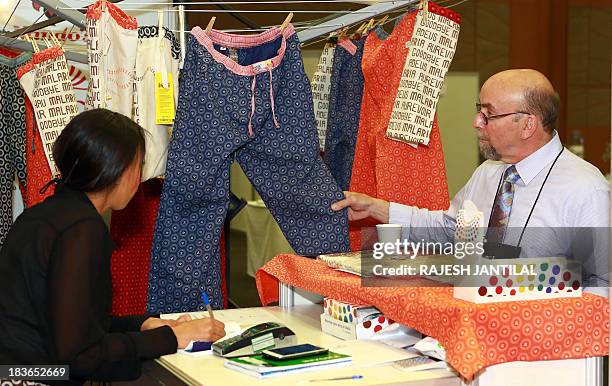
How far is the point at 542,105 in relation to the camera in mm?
2961

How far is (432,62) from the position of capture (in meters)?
3.49

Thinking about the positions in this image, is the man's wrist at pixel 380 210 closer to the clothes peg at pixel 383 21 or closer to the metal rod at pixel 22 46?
the clothes peg at pixel 383 21

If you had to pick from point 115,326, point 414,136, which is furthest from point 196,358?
point 414,136

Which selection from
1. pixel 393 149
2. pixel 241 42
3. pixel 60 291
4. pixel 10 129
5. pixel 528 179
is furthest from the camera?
pixel 10 129

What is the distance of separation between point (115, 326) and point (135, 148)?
0.65 metres

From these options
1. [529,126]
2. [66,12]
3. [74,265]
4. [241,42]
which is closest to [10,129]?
[66,12]

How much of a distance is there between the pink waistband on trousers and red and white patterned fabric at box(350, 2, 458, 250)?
0.52 meters

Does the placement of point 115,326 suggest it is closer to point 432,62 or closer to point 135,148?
point 135,148

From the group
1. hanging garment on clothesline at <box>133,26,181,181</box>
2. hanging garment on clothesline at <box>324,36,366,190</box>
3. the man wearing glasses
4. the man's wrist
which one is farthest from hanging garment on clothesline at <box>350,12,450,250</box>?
hanging garment on clothesline at <box>133,26,181,181</box>

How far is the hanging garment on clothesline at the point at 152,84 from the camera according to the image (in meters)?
3.44

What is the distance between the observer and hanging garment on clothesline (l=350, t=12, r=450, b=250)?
365 centimetres

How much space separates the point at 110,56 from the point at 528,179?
5.62 feet

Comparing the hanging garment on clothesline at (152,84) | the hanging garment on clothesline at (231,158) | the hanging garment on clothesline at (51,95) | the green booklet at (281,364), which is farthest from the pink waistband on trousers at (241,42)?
the green booklet at (281,364)

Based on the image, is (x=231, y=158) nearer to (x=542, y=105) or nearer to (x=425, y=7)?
(x=425, y=7)
